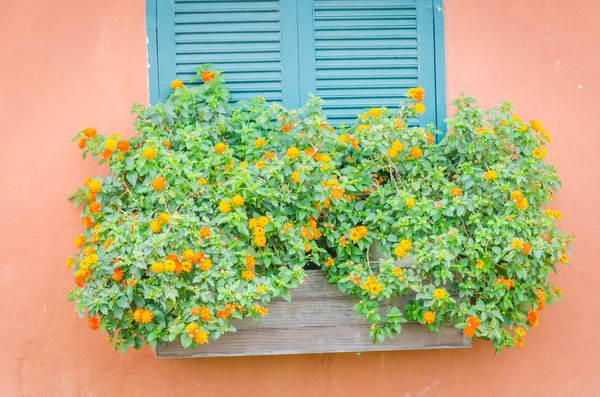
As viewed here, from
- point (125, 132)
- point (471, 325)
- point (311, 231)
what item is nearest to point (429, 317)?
point (471, 325)

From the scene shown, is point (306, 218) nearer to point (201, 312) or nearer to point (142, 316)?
point (201, 312)

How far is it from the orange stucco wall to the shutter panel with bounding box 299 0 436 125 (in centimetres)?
15

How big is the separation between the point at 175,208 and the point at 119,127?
1.91 feet

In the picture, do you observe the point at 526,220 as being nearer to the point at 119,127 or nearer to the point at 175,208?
the point at 175,208

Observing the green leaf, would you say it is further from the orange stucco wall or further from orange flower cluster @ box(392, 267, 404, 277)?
orange flower cluster @ box(392, 267, 404, 277)

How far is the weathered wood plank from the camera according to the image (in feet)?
10.2

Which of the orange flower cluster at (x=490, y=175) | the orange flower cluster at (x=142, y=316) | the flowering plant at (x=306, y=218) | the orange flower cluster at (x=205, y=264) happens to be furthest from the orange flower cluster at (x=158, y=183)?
the orange flower cluster at (x=490, y=175)

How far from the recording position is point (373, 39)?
3.59 metres

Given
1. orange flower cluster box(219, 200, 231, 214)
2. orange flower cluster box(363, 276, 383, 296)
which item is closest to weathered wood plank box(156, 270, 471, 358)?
orange flower cluster box(363, 276, 383, 296)

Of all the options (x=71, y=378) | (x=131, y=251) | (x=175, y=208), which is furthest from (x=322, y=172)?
(x=71, y=378)

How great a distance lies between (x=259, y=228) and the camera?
9.90ft

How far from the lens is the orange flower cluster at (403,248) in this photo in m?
3.02

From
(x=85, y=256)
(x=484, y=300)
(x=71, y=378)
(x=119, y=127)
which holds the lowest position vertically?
(x=71, y=378)

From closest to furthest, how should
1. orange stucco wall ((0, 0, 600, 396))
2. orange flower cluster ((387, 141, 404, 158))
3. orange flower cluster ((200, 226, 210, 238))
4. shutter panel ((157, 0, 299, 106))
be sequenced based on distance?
orange flower cluster ((200, 226, 210, 238)), orange flower cluster ((387, 141, 404, 158)), orange stucco wall ((0, 0, 600, 396)), shutter panel ((157, 0, 299, 106))
